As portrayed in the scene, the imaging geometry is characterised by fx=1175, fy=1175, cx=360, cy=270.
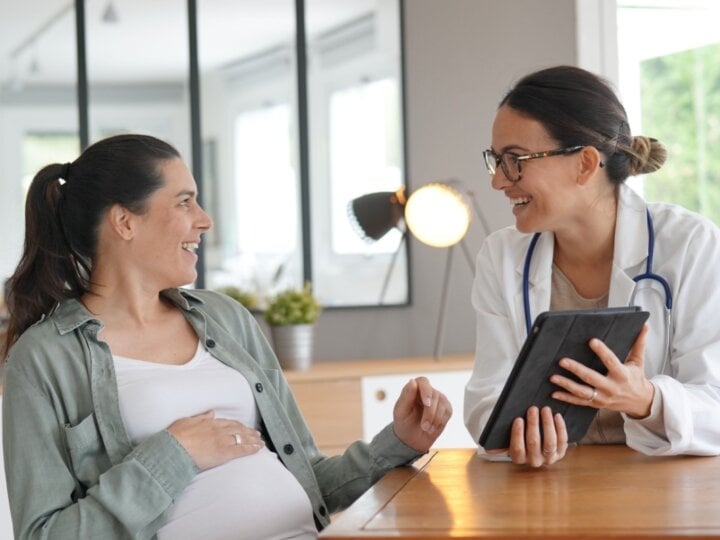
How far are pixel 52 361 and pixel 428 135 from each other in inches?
92.6

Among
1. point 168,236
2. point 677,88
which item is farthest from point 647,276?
point 677,88

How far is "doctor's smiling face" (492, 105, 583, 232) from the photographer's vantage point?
6.99 feet

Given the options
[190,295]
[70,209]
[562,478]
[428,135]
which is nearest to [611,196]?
[562,478]

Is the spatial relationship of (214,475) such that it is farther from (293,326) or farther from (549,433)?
(293,326)

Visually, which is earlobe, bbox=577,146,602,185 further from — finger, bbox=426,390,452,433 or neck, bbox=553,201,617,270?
finger, bbox=426,390,452,433

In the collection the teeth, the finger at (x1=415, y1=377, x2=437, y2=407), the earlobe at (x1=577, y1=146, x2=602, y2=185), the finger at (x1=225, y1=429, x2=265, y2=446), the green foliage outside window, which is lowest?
the finger at (x1=225, y1=429, x2=265, y2=446)

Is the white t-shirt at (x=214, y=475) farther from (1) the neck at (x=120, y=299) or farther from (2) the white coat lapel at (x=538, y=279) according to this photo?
(2) the white coat lapel at (x=538, y=279)

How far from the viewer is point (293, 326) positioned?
12.2 ft

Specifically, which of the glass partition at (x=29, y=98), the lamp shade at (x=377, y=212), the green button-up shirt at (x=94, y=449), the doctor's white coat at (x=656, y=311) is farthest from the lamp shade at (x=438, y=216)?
the green button-up shirt at (x=94, y=449)

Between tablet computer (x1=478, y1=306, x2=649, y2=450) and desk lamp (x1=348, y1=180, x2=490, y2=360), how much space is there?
Answer: 1.95 meters

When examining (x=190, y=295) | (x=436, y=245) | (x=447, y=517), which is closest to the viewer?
(x=447, y=517)

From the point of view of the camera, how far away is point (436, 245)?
3773mm

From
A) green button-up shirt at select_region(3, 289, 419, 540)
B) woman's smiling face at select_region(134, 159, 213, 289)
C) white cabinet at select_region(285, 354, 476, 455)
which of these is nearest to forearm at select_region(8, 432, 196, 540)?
green button-up shirt at select_region(3, 289, 419, 540)

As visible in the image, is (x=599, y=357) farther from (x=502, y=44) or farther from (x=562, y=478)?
(x=502, y=44)
